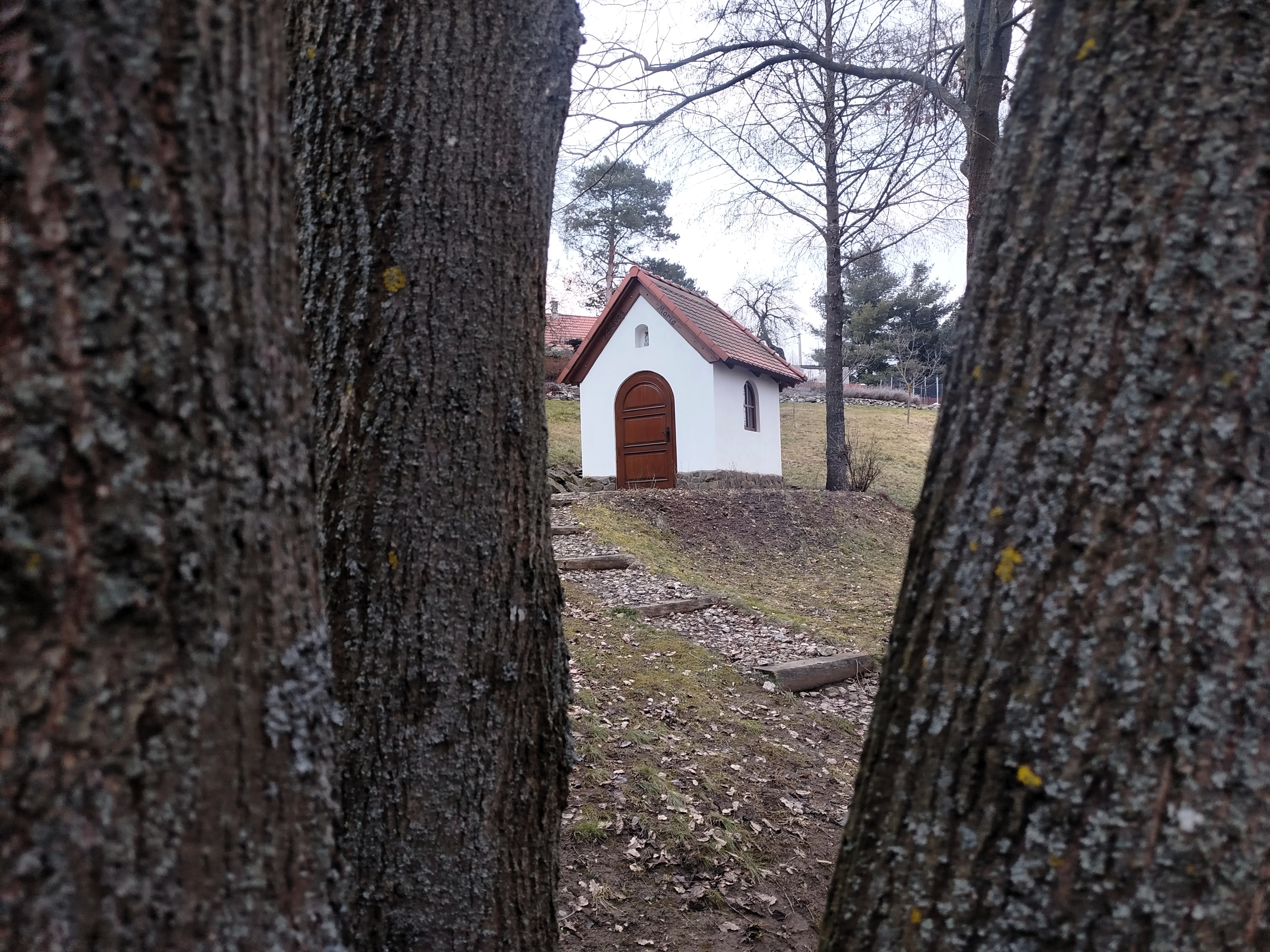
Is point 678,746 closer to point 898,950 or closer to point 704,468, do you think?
point 898,950

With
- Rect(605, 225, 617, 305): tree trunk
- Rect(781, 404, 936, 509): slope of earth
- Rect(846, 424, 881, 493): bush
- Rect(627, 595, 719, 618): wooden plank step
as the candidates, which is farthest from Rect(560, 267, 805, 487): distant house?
Rect(605, 225, 617, 305): tree trunk

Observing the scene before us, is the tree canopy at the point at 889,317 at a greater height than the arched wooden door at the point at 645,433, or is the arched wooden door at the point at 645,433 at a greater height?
the tree canopy at the point at 889,317

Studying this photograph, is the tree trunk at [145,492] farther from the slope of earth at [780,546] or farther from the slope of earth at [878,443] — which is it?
the slope of earth at [878,443]

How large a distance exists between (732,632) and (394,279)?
19.2 feet

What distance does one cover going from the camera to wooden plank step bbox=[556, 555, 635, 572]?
846 centimetres

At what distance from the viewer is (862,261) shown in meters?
31.2

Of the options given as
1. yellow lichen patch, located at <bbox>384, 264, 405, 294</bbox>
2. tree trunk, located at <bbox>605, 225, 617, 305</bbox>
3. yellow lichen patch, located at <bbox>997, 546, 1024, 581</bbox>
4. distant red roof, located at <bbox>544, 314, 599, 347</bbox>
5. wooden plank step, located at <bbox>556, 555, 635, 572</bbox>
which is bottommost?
wooden plank step, located at <bbox>556, 555, 635, 572</bbox>

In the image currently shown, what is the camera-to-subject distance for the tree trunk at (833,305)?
14.5 meters

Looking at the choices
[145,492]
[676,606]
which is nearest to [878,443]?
[676,606]

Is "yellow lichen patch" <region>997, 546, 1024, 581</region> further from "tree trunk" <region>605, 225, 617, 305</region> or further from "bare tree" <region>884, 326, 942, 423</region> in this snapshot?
"tree trunk" <region>605, 225, 617, 305</region>

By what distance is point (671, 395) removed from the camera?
51.2 ft

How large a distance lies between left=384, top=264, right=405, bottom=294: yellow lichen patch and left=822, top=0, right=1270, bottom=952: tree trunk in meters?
1.27

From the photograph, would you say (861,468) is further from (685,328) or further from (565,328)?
(565,328)

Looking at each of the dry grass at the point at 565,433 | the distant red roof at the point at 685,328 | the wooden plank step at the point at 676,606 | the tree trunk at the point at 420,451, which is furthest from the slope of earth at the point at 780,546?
the dry grass at the point at 565,433
